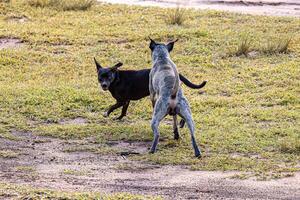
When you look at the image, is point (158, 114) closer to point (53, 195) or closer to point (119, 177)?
point (119, 177)

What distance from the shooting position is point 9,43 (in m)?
17.4

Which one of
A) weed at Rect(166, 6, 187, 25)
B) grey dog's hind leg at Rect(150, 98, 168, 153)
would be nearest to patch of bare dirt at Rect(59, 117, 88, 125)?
grey dog's hind leg at Rect(150, 98, 168, 153)

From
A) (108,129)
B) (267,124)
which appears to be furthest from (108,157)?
(267,124)

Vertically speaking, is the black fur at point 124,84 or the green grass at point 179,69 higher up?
the black fur at point 124,84

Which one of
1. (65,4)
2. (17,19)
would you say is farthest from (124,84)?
(65,4)

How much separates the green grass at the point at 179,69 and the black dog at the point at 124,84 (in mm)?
321

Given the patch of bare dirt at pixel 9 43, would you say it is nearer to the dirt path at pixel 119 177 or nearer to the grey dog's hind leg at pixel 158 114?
the dirt path at pixel 119 177

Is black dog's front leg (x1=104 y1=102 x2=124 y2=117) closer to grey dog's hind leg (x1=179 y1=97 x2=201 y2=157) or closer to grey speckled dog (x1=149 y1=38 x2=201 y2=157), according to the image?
grey speckled dog (x1=149 y1=38 x2=201 y2=157)

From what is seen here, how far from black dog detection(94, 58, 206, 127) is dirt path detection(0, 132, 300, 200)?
A: 1522 mm

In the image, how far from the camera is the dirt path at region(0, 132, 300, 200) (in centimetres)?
940

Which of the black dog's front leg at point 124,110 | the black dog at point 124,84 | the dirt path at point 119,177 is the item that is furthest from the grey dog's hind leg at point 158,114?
the black dog's front leg at point 124,110

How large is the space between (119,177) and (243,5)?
41.3 feet

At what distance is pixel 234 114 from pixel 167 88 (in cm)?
235

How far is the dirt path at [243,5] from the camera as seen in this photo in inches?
833
